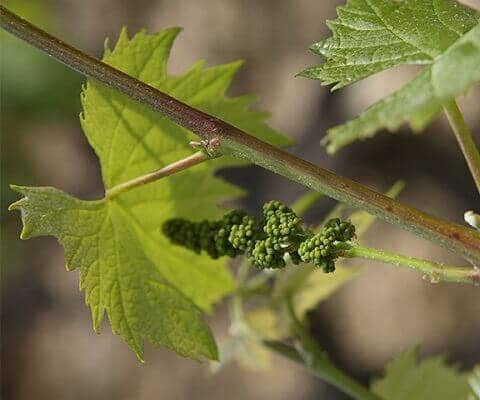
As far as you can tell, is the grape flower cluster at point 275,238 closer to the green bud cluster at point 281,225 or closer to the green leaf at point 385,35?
the green bud cluster at point 281,225

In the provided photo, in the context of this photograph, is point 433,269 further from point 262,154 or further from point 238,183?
point 238,183

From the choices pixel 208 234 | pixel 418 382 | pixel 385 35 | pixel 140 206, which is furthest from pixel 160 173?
pixel 418 382

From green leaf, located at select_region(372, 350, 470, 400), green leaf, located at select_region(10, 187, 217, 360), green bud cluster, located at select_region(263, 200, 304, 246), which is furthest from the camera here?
green leaf, located at select_region(372, 350, 470, 400)

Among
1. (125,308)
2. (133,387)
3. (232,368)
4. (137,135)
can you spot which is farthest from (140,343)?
(133,387)

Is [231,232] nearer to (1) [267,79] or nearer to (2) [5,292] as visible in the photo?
(1) [267,79]

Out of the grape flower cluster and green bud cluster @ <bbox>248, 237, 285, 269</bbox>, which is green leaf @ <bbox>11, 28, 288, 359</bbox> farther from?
green bud cluster @ <bbox>248, 237, 285, 269</bbox>

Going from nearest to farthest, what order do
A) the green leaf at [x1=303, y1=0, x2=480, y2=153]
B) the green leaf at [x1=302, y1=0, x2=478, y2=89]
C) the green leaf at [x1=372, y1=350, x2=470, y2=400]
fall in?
1. the green leaf at [x1=303, y1=0, x2=480, y2=153]
2. the green leaf at [x1=302, y1=0, x2=478, y2=89]
3. the green leaf at [x1=372, y1=350, x2=470, y2=400]

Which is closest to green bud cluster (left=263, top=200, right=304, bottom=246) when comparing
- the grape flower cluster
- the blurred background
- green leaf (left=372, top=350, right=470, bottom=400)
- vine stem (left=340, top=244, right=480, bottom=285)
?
the grape flower cluster

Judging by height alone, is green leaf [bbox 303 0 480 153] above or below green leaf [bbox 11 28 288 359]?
above
